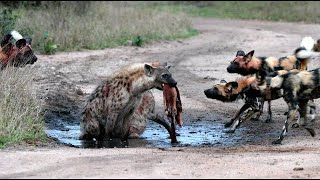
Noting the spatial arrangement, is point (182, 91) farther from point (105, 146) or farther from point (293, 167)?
point (293, 167)

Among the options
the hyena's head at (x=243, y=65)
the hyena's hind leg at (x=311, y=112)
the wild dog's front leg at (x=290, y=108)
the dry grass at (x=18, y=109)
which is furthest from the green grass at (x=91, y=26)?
the wild dog's front leg at (x=290, y=108)

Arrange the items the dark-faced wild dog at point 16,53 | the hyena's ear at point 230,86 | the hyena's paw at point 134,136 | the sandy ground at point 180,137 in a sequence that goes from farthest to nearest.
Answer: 1. the dark-faced wild dog at point 16,53
2. the hyena's ear at point 230,86
3. the hyena's paw at point 134,136
4. the sandy ground at point 180,137

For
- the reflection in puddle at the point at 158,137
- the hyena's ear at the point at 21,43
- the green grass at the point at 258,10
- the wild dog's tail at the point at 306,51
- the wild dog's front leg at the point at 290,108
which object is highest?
the hyena's ear at the point at 21,43

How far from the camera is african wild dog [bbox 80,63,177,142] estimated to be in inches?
421

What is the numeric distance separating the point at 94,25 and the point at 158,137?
10.7 meters

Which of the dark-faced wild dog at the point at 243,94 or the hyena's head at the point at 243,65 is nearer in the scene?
the dark-faced wild dog at the point at 243,94

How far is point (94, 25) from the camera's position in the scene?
71.4ft

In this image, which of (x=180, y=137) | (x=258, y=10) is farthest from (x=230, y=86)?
(x=258, y=10)

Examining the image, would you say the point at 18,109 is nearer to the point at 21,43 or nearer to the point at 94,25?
the point at 21,43

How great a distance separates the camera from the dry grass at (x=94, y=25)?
20.2 m

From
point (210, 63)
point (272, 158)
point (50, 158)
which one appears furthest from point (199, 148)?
point (210, 63)

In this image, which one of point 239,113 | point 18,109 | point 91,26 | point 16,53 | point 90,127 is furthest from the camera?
point 91,26

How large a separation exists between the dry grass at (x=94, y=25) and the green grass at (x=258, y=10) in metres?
4.74

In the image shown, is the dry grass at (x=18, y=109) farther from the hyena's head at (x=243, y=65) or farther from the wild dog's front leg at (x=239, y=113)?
the hyena's head at (x=243, y=65)
